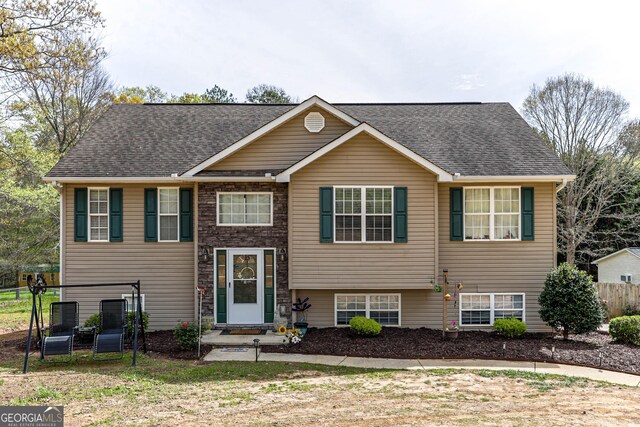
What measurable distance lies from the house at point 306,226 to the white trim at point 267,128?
0.03 m

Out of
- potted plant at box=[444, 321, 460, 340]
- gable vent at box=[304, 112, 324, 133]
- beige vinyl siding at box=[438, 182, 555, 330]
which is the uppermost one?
gable vent at box=[304, 112, 324, 133]

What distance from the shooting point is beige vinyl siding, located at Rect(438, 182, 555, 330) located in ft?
41.2

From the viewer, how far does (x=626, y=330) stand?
1108cm

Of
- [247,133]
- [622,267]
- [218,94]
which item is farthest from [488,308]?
[218,94]

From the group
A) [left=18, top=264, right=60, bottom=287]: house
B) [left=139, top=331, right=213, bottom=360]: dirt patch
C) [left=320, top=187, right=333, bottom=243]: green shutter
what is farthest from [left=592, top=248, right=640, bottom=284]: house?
[left=18, top=264, right=60, bottom=287]: house

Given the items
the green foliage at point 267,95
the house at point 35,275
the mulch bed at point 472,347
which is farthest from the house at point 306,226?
the green foliage at point 267,95

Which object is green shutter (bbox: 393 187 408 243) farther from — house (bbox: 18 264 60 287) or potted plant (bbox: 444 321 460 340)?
house (bbox: 18 264 60 287)

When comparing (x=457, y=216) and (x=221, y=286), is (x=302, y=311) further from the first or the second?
(x=457, y=216)

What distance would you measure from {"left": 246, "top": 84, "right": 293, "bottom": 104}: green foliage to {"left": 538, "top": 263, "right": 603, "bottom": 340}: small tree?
3308 centimetres

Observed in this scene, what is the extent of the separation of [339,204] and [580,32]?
1166cm

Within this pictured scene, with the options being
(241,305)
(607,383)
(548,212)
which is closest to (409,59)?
(548,212)

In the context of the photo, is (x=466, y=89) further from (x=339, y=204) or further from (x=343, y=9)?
(x=339, y=204)

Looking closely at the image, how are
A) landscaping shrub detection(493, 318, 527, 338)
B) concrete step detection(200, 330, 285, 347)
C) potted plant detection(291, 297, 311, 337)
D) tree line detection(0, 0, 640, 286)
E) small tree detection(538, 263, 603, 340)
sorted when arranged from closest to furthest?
1. concrete step detection(200, 330, 285, 347)
2. small tree detection(538, 263, 603, 340)
3. landscaping shrub detection(493, 318, 527, 338)
4. potted plant detection(291, 297, 311, 337)
5. tree line detection(0, 0, 640, 286)

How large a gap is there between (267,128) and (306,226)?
296 cm
